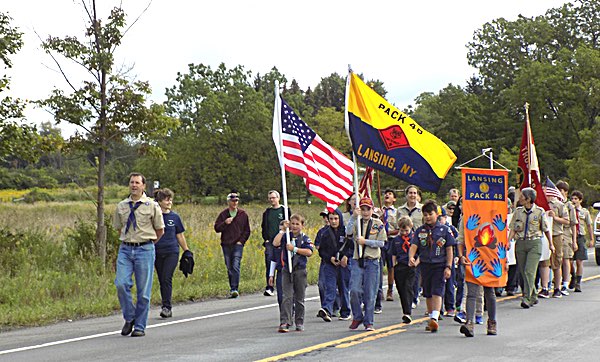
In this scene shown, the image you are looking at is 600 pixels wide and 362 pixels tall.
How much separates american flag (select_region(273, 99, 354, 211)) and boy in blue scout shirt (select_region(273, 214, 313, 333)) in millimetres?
1112

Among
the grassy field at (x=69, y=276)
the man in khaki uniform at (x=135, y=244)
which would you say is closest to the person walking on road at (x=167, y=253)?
the grassy field at (x=69, y=276)

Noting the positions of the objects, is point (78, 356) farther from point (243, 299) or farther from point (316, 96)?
point (316, 96)

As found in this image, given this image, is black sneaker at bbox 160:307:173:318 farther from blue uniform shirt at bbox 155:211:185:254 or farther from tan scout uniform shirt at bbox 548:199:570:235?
tan scout uniform shirt at bbox 548:199:570:235

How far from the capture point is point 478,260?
10727mm

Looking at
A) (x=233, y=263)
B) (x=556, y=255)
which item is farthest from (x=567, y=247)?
(x=233, y=263)

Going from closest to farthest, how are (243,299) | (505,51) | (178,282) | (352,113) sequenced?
1. (352,113)
2. (243,299)
3. (178,282)
4. (505,51)

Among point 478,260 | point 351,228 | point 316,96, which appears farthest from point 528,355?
point 316,96

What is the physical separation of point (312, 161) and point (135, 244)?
10.5 ft

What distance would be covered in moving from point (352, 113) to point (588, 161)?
139 ft

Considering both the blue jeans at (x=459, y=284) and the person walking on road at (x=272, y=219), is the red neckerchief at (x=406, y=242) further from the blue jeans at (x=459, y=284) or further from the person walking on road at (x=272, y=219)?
the person walking on road at (x=272, y=219)

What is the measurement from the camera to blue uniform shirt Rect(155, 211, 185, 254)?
12.4 m

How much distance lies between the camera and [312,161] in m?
12.8

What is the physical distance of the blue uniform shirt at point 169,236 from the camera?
1241 centimetres

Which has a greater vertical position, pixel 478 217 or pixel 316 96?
pixel 316 96
